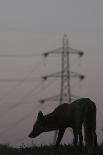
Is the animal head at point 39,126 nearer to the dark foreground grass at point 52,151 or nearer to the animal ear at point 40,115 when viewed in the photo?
the animal ear at point 40,115

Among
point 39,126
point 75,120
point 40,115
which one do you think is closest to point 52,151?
point 75,120

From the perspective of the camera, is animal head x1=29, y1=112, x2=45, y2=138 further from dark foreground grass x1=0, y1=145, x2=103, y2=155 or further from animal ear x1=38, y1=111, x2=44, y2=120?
dark foreground grass x1=0, y1=145, x2=103, y2=155

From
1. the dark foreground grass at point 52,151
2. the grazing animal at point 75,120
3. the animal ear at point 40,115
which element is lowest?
the dark foreground grass at point 52,151

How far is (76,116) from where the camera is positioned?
2088cm

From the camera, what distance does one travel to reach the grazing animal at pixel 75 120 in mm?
20391

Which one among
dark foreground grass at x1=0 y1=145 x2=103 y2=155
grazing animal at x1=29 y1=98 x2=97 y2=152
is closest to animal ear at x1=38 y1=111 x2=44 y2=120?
grazing animal at x1=29 y1=98 x2=97 y2=152

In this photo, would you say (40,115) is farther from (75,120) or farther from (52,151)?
(52,151)

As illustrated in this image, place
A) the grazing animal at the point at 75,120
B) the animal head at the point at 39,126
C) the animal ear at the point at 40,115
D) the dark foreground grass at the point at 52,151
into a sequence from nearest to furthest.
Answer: the dark foreground grass at the point at 52,151 → the grazing animal at the point at 75,120 → the animal ear at the point at 40,115 → the animal head at the point at 39,126

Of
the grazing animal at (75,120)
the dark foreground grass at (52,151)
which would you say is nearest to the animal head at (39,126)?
the grazing animal at (75,120)

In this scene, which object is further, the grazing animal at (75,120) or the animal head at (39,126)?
the animal head at (39,126)

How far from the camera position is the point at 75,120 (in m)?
20.9

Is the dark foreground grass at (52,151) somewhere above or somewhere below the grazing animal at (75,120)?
below

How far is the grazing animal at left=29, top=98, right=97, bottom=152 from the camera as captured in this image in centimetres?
2039

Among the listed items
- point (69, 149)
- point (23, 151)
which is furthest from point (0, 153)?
point (69, 149)
